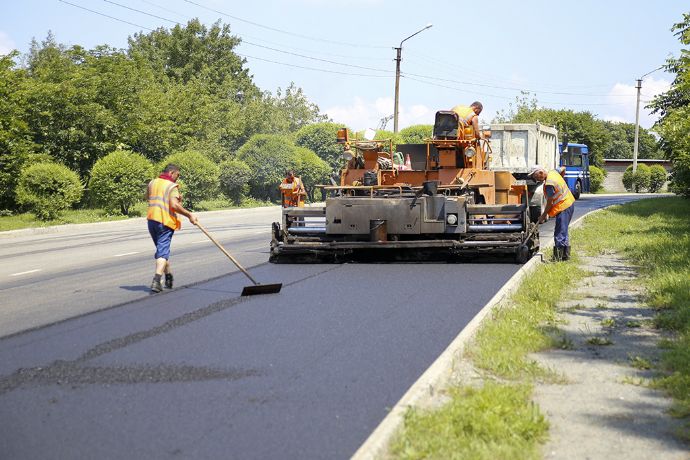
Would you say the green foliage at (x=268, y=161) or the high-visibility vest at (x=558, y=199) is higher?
the green foliage at (x=268, y=161)

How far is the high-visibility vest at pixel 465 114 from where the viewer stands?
1425 cm

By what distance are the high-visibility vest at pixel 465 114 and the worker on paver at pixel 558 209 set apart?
66.7 inches

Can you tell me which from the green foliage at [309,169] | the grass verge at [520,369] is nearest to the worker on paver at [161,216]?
the grass verge at [520,369]

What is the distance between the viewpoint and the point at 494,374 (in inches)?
231

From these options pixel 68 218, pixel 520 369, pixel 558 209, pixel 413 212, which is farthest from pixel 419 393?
pixel 68 218

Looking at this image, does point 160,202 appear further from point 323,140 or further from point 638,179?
point 638,179

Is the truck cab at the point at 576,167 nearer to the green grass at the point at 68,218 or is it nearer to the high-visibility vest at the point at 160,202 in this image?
the green grass at the point at 68,218

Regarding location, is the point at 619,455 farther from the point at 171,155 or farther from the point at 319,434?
the point at 171,155

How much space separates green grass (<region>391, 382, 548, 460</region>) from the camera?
421cm

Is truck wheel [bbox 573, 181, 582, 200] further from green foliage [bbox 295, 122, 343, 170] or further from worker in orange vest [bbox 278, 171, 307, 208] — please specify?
worker in orange vest [bbox 278, 171, 307, 208]

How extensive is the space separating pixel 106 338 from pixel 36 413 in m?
2.36

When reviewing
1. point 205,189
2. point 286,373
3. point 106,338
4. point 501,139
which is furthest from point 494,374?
point 205,189

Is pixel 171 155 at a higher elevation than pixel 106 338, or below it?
higher

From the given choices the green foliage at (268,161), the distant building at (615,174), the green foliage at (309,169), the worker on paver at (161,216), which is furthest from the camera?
the distant building at (615,174)
